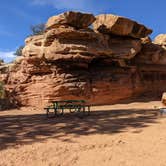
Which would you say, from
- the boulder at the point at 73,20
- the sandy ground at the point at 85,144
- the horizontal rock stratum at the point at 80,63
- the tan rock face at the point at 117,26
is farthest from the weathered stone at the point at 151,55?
the sandy ground at the point at 85,144

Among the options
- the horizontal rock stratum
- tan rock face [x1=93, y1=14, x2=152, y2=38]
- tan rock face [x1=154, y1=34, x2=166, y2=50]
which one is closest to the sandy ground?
the horizontal rock stratum

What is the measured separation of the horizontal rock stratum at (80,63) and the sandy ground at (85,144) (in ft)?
24.3

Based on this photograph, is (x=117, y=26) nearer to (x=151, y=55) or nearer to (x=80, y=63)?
(x=80, y=63)

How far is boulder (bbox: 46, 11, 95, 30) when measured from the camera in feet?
49.1

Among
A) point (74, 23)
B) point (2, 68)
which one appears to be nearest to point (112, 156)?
point (74, 23)

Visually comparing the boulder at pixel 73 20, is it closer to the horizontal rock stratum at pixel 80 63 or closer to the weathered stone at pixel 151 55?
the horizontal rock stratum at pixel 80 63

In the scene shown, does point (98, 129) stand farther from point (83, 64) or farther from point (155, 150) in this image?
point (83, 64)

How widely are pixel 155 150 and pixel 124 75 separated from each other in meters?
11.4

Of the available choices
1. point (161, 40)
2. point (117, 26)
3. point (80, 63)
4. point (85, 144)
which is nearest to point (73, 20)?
point (80, 63)

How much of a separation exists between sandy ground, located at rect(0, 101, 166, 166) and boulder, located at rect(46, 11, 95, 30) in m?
8.94

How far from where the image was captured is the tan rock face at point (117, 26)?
51.8 feet

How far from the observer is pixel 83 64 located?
15.3m

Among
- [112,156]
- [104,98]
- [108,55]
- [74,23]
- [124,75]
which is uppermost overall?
→ [74,23]

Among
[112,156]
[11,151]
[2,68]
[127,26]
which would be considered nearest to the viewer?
[112,156]
